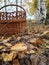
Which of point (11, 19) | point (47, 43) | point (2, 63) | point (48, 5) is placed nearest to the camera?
point (2, 63)

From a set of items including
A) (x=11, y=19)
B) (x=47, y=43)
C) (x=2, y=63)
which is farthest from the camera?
(x=11, y=19)

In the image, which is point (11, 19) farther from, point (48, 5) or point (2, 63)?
point (48, 5)

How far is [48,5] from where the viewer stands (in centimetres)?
302

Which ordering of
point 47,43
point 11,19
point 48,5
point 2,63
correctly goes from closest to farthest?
point 2,63, point 47,43, point 11,19, point 48,5

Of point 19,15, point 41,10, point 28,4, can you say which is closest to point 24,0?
point 28,4

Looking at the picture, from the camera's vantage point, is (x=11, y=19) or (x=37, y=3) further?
(x=37, y=3)

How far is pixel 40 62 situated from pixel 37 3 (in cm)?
185

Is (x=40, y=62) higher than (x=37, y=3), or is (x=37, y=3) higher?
(x=37, y=3)

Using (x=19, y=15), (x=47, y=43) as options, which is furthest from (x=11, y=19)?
(x=47, y=43)

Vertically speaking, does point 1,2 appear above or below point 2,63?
above

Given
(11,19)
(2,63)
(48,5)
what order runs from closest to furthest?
(2,63)
(11,19)
(48,5)

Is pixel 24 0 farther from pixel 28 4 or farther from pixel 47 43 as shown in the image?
pixel 47 43

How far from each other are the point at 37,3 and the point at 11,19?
1.10m

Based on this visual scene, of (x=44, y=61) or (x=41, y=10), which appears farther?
(x=41, y=10)
